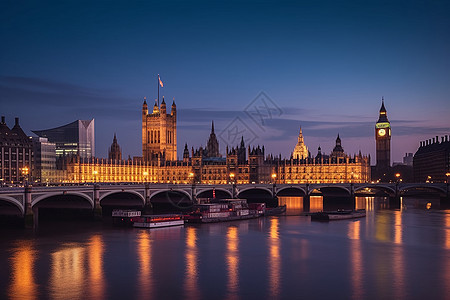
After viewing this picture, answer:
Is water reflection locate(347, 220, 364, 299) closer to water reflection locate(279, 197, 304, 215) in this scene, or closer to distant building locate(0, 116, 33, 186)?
water reflection locate(279, 197, 304, 215)

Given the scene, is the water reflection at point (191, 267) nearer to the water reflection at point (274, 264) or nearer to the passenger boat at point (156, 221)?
the water reflection at point (274, 264)

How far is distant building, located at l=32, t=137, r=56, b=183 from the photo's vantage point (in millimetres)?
168125

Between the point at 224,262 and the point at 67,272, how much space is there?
1250 cm

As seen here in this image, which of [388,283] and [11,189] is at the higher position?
[11,189]

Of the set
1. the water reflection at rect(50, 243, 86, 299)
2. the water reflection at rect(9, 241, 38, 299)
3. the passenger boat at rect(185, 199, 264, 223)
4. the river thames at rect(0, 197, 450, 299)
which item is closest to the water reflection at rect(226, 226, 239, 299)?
the river thames at rect(0, 197, 450, 299)

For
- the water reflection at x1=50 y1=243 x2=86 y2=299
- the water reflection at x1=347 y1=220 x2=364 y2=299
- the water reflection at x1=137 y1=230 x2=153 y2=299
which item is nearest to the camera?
the water reflection at x1=50 y1=243 x2=86 y2=299

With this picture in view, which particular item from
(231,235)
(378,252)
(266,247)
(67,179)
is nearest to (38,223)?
(231,235)

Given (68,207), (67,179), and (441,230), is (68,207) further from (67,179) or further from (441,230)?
(67,179)

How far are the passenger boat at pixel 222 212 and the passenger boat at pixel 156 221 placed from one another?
4839mm

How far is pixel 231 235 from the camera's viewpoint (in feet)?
203

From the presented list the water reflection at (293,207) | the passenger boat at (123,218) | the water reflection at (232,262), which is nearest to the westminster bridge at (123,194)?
the water reflection at (293,207)

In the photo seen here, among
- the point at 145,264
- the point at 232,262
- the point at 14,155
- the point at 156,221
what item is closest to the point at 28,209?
the point at 156,221

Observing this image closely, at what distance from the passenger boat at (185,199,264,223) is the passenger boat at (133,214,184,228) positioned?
4.84 meters

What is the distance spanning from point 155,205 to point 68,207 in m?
23.3
